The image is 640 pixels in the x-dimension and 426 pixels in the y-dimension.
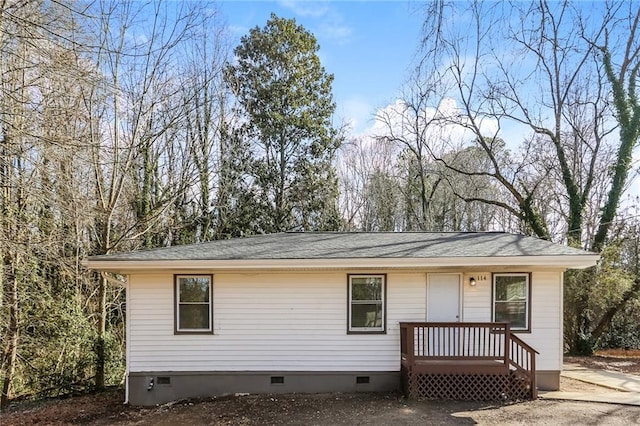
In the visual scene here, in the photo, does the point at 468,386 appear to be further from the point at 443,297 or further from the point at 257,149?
the point at 257,149

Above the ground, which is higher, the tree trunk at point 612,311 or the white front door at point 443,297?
the white front door at point 443,297

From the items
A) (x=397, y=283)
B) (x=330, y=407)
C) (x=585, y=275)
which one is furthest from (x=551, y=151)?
(x=330, y=407)

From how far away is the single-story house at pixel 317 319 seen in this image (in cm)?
773

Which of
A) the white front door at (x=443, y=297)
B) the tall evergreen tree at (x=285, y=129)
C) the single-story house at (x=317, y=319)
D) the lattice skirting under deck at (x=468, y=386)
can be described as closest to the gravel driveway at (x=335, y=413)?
the lattice skirting under deck at (x=468, y=386)

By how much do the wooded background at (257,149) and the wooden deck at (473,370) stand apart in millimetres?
4360

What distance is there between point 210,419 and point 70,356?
5.17 m

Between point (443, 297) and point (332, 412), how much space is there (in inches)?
118

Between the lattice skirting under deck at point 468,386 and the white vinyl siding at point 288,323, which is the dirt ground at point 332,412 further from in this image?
the white vinyl siding at point 288,323

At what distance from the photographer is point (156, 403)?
303 inches

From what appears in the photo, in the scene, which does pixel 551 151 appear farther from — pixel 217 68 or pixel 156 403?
pixel 156 403

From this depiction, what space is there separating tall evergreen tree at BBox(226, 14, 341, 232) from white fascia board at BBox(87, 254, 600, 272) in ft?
36.0

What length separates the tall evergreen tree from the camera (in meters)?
18.7

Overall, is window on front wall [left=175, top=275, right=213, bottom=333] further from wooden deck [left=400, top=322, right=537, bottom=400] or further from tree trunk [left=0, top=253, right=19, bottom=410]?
tree trunk [left=0, top=253, right=19, bottom=410]

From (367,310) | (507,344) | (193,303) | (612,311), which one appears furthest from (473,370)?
(612,311)
